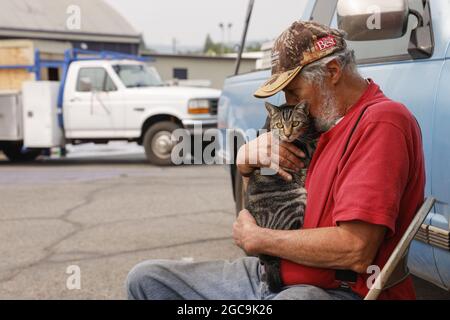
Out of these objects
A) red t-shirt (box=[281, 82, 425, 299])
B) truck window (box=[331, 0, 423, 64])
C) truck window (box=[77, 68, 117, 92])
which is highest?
truck window (box=[331, 0, 423, 64])

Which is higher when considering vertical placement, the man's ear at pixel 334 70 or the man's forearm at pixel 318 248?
the man's ear at pixel 334 70

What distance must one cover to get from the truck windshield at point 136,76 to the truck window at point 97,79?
245 mm

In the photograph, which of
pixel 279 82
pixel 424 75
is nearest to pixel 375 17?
pixel 424 75

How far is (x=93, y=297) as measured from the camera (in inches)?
163

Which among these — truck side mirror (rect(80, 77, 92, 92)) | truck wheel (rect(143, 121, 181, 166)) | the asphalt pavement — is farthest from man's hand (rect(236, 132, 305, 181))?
truck side mirror (rect(80, 77, 92, 92))

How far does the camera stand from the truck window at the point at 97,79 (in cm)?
1191

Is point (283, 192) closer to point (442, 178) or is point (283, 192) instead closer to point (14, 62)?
point (442, 178)

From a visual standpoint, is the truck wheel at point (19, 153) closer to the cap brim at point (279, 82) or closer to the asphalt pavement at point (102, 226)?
the asphalt pavement at point (102, 226)

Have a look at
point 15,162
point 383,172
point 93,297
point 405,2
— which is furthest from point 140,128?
point 383,172

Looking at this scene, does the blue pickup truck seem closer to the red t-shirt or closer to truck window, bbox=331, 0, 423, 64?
truck window, bbox=331, 0, 423, 64

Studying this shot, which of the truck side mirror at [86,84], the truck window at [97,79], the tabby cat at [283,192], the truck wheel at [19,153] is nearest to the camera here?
the tabby cat at [283,192]

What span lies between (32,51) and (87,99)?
2155 millimetres

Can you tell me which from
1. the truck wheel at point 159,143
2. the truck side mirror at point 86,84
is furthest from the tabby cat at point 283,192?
the truck side mirror at point 86,84

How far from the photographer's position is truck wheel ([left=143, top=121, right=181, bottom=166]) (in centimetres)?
1162
